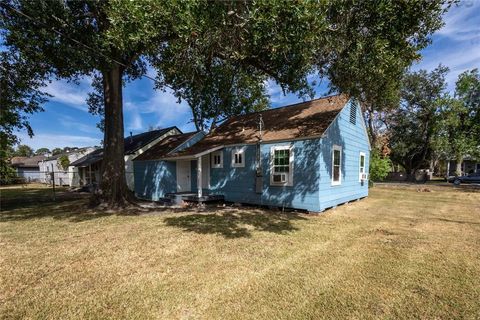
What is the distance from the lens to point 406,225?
25.0 ft

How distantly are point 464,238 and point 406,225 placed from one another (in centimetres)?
151

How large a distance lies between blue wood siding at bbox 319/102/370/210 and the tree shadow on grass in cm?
199

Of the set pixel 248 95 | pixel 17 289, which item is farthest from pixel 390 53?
pixel 248 95

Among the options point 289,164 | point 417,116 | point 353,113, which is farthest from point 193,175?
point 417,116

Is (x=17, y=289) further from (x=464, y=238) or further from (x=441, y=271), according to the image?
(x=464, y=238)

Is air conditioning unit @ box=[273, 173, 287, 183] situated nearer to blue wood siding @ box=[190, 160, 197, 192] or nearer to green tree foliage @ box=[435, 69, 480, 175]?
blue wood siding @ box=[190, 160, 197, 192]

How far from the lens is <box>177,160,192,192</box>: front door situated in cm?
1427

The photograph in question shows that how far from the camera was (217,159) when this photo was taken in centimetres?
1283

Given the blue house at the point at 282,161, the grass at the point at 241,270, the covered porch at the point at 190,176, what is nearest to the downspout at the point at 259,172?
the blue house at the point at 282,161

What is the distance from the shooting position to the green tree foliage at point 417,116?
2894 cm

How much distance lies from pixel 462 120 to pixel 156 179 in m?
33.9

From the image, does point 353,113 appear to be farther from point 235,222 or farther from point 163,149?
point 163,149

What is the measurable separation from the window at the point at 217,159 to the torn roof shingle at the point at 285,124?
48 centimetres

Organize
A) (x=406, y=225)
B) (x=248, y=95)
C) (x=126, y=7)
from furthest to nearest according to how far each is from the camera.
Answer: (x=248, y=95), (x=406, y=225), (x=126, y=7)
